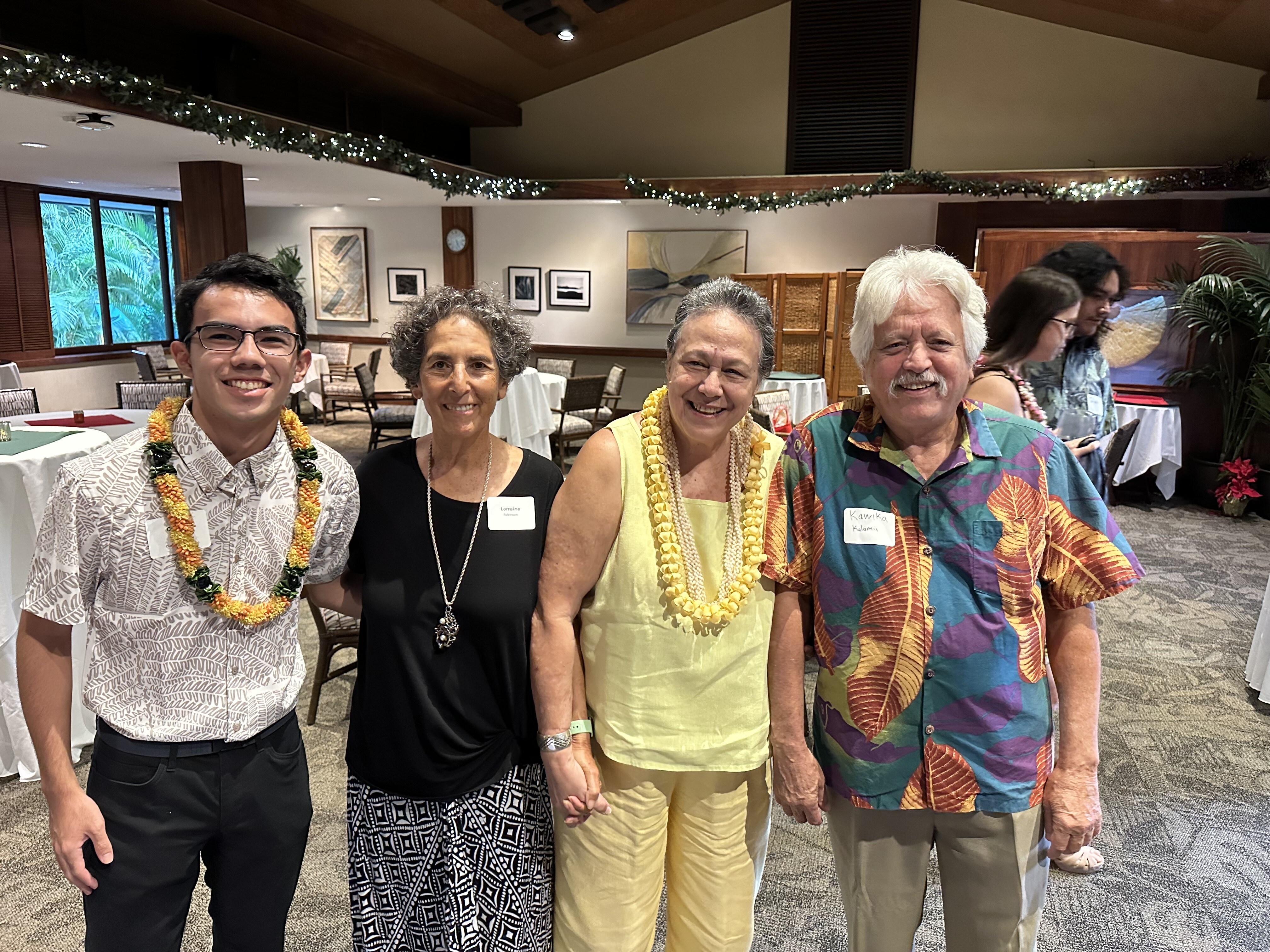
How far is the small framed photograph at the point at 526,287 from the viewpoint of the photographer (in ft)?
38.0

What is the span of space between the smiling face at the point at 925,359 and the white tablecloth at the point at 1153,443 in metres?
7.16

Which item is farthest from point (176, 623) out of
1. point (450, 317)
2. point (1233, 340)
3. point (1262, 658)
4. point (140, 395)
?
point (1233, 340)

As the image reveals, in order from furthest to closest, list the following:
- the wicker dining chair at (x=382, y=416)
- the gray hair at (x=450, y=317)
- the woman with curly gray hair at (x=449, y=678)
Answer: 1. the wicker dining chair at (x=382, y=416)
2. the gray hair at (x=450, y=317)
3. the woman with curly gray hair at (x=449, y=678)

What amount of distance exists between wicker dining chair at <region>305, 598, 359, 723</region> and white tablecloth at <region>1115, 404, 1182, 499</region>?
23.1 feet

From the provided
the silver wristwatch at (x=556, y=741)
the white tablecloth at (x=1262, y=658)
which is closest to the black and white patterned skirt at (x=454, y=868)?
the silver wristwatch at (x=556, y=741)

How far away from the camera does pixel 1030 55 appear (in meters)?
9.34

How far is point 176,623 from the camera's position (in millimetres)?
1381

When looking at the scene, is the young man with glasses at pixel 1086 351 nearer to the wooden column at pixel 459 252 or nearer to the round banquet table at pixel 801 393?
the round banquet table at pixel 801 393

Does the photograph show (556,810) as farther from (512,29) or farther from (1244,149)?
(1244,149)

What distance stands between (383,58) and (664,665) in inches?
349

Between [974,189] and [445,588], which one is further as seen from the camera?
[974,189]

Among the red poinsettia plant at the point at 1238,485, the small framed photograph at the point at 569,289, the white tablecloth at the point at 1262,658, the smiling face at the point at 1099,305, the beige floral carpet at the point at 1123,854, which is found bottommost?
the beige floral carpet at the point at 1123,854

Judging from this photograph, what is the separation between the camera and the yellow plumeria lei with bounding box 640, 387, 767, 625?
4.88 feet

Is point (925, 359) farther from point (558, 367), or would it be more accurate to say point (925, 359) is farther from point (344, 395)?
point (344, 395)
